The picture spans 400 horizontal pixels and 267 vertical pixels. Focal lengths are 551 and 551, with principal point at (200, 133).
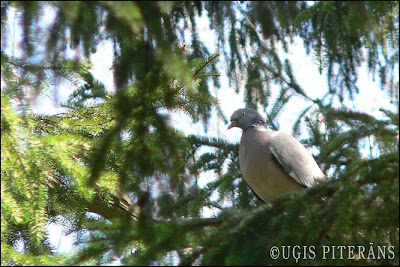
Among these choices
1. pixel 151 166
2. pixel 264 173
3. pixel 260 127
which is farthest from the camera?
pixel 260 127

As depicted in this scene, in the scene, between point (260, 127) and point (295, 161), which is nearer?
point (295, 161)


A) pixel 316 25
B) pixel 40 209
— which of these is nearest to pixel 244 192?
pixel 316 25

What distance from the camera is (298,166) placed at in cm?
405

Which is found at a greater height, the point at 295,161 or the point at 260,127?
the point at 260,127

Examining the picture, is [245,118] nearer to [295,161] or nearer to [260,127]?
[260,127]

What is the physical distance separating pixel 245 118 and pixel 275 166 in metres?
0.66

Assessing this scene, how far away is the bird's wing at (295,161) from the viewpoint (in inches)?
159

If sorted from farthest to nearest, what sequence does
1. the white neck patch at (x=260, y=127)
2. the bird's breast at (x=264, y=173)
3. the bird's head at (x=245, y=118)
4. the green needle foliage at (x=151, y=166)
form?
the bird's head at (x=245, y=118)
the white neck patch at (x=260, y=127)
the bird's breast at (x=264, y=173)
the green needle foliage at (x=151, y=166)

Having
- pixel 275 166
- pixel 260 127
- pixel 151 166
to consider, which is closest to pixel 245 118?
pixel 260 127

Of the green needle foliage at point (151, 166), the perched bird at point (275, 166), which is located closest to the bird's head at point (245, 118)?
the perched bird at point (275, 166)

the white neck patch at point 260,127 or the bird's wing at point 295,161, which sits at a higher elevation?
the white neck patch at point 260,127

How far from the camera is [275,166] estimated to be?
4.04 m

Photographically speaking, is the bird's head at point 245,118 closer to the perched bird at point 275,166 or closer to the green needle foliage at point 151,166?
the perched bird at point 275,166

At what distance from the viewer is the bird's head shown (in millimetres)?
4547
